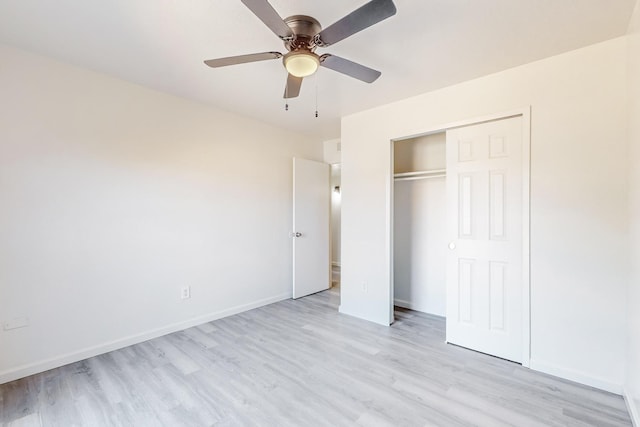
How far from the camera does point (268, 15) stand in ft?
4.65

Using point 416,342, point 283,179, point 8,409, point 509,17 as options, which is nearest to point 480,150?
point 509,17

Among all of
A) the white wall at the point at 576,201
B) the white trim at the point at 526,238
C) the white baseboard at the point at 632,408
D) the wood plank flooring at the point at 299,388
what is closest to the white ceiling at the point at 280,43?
the white wall at the point at 576,201

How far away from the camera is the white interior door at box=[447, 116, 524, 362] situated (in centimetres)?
245

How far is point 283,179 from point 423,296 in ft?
8.30

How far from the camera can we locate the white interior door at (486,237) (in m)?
2.45

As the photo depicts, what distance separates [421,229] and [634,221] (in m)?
2.03

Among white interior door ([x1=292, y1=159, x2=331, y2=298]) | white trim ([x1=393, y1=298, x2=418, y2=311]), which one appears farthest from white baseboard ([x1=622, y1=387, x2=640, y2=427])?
white interior door ([x1=292, y1=159, x2=331, y2=298])

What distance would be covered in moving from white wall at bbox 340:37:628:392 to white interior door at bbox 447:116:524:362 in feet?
0.45

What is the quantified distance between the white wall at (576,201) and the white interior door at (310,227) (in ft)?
7.67

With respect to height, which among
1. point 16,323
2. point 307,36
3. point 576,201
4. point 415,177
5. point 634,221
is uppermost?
point 307,36

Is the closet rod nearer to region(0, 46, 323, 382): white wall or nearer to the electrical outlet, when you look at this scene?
region(0, 46, 323, 382): white wall

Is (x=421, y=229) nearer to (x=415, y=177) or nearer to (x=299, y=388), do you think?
(x=415, y=177)

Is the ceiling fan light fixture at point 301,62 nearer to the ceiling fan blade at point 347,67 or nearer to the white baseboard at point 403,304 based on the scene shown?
the ceiling fan blade at point 347,67

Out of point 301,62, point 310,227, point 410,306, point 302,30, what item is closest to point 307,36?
point 302,30
